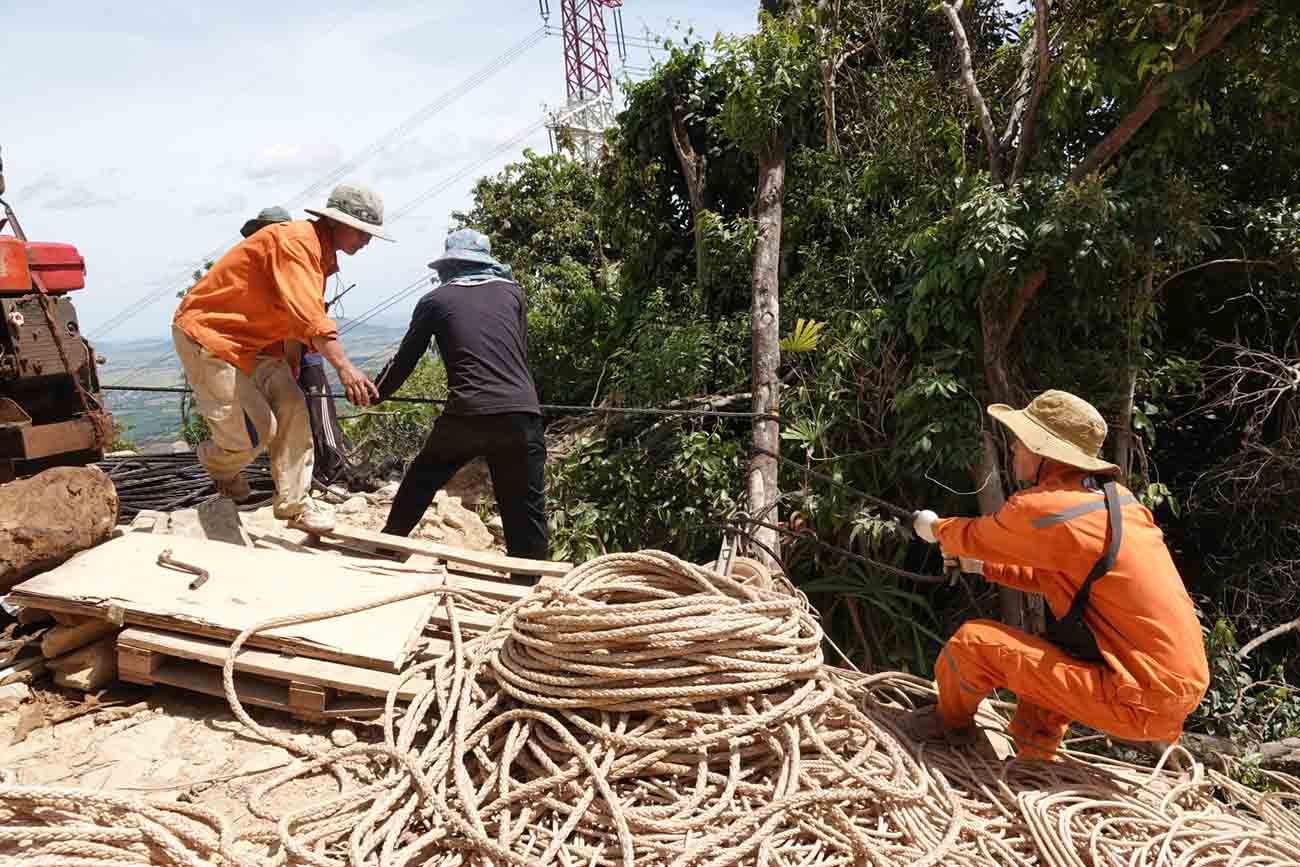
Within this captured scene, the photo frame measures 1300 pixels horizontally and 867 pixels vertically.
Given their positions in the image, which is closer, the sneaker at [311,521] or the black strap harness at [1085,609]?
the black strap harness at [1085,609]

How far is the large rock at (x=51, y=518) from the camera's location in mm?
3215

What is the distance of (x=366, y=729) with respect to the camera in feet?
9.79

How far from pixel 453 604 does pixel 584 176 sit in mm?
10466

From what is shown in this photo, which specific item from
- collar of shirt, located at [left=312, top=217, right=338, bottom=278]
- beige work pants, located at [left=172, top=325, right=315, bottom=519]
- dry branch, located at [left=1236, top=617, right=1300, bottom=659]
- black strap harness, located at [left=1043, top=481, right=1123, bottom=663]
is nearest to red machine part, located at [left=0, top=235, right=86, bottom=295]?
beige work pants, located at [left=172, top=325, right=315, bottom=519]

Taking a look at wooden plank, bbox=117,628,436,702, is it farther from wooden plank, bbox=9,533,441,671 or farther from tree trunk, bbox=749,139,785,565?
tree trunk, bbox=749,139,785,565

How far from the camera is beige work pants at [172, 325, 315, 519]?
3.91 metres

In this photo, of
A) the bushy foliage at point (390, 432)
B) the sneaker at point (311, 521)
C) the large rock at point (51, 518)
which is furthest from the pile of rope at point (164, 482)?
the large rock at point (51, 518)

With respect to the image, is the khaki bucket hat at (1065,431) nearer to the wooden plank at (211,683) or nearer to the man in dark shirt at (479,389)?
the man in dark shirt at (479,389)

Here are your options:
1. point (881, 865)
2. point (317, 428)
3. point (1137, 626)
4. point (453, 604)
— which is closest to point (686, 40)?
point (317, 428)

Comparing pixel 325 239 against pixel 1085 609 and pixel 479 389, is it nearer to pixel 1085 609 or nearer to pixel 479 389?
pixel 479 389

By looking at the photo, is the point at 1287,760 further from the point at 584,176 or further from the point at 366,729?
the point at 584,176

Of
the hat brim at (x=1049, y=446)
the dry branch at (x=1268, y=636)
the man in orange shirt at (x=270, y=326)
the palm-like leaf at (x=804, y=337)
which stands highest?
the man in orange shirt at (x=270, y=326)

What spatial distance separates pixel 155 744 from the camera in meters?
2.87

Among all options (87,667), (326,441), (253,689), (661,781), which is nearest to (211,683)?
(253,689)
